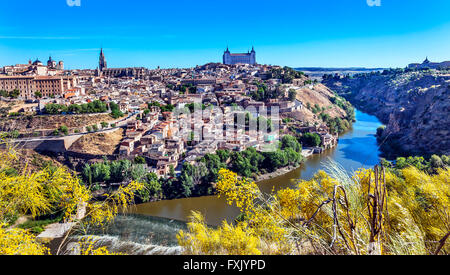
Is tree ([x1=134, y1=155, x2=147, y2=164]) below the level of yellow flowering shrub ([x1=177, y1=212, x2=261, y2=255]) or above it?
below

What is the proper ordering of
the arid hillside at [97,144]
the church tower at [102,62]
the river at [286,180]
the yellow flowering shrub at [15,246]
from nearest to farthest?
the yellow flowering shrub at [15,246]
the river at [286,180]
the arid hillside at [97,144]
the church tower at [102,62]

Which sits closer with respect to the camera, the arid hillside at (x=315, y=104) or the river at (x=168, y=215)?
the river at (x=168, y=215)

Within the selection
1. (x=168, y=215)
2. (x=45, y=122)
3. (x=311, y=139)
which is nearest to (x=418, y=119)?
(x=311, y=139)

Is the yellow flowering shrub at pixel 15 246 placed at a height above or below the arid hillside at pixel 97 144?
above

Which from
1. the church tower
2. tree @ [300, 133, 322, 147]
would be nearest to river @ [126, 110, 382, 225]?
tree @ [300, 133, 322, 147]

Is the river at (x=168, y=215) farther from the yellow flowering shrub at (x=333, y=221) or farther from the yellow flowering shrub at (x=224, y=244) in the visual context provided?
the yellow flowering shrub at (x=224, y=244)

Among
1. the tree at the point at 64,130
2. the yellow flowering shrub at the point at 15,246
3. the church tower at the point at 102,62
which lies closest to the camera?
the yellow flowering shrub at the point at 15,246

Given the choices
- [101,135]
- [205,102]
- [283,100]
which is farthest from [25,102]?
[283,100]

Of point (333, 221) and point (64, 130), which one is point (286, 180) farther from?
point (64, 130)

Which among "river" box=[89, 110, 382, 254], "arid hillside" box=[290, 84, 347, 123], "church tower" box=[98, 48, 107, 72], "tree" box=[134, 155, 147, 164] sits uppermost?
"church tower" box=[98, 48, 107, 72]

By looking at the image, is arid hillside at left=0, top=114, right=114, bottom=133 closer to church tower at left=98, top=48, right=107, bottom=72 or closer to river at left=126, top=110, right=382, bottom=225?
river at left=126, top=110, right=382, bottom=225

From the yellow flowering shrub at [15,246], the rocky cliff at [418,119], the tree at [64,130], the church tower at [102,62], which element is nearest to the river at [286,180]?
the rocky cliff at [418,119]
